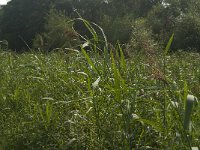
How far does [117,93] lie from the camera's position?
2461 millimetres

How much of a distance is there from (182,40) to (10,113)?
1646 cm

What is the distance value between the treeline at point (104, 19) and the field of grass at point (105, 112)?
336 inches

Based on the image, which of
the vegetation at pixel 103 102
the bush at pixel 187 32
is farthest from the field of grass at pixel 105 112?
the bush at pixel 187 32

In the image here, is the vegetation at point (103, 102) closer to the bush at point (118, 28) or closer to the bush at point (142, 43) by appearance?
the bush at point (142, 43)

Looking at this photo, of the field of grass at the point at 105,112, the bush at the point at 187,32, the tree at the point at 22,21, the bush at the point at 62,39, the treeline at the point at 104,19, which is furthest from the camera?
the tree at the point at 22,21

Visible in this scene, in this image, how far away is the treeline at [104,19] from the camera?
19.3 meters

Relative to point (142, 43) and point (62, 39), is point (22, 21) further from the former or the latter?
point (142, 43)

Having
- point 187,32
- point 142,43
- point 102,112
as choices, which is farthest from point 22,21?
point 142,43

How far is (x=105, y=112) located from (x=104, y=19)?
2321cm

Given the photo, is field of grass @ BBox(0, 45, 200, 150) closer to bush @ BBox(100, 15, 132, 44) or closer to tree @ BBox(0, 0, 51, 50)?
bush @ BBox(100, 15, 132, 44)

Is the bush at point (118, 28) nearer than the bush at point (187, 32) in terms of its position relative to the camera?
No

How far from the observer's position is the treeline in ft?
63.2

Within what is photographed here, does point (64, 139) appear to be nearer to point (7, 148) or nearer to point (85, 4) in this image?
point (7, 148)

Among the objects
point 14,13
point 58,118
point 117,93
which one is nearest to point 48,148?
point 58,118
